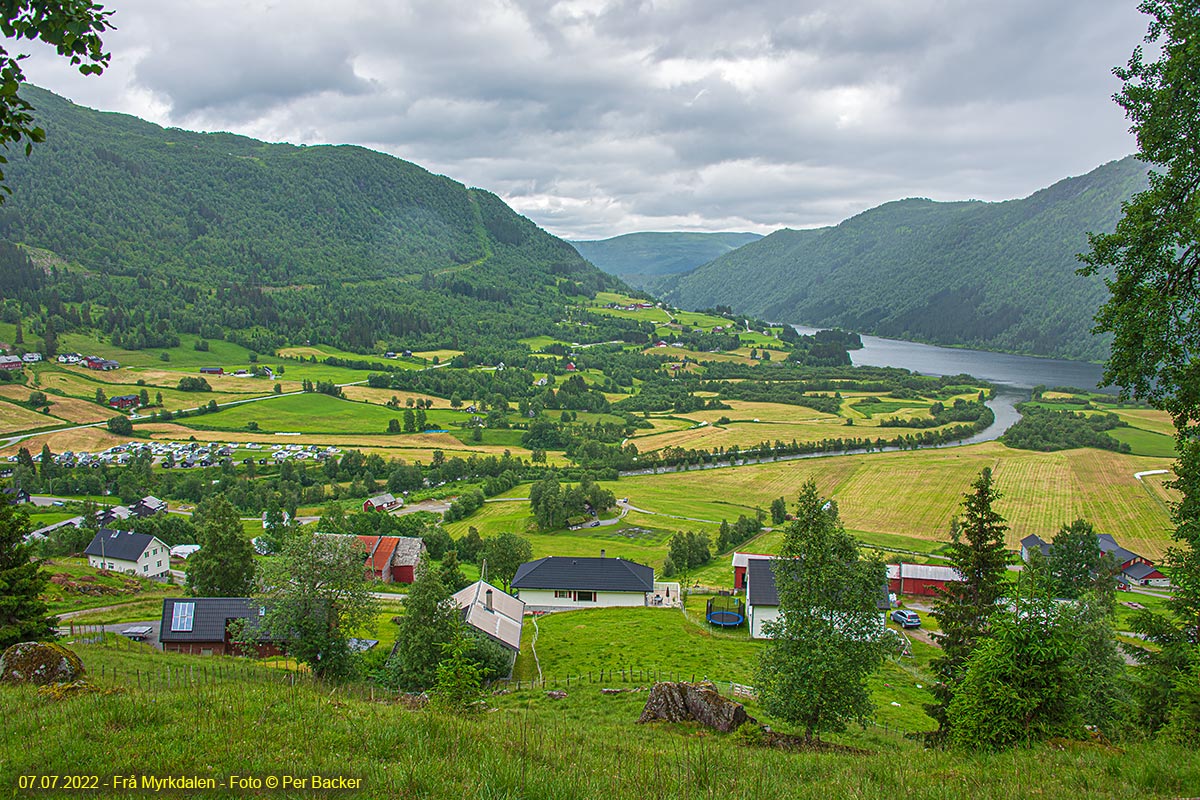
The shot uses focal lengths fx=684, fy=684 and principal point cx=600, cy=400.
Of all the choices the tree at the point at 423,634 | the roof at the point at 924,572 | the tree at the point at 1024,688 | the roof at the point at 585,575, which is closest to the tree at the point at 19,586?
the tree at the point at 423,634

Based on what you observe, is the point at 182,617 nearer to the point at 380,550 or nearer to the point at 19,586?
the point at 19,586

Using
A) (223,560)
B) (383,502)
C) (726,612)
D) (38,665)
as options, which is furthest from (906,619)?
(383,502)

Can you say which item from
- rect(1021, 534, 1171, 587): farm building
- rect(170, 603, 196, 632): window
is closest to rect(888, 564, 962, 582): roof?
rect(1021, 534, 1171, 587): farm building

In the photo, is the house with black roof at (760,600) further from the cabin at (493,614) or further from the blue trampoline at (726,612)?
the cabin at (493,614)

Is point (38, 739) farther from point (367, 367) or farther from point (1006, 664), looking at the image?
point (367, 367)

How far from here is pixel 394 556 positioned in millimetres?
55438

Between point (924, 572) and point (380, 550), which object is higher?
point (924, 572)

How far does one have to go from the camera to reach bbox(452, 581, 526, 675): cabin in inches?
1145

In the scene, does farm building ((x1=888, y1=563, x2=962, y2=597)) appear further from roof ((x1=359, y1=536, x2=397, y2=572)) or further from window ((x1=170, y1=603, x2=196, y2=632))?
window ((x1=170, y1=603, x2=196, y2=632))

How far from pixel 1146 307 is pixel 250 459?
95909mm

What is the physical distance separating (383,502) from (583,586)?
1636 inches

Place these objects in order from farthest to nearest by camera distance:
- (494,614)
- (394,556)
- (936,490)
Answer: (936,490) < (394,556) < (494,614)

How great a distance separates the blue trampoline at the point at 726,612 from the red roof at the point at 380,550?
85.7ft

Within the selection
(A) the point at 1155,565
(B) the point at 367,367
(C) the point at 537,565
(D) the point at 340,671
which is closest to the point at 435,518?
(C) the point at 537,565
